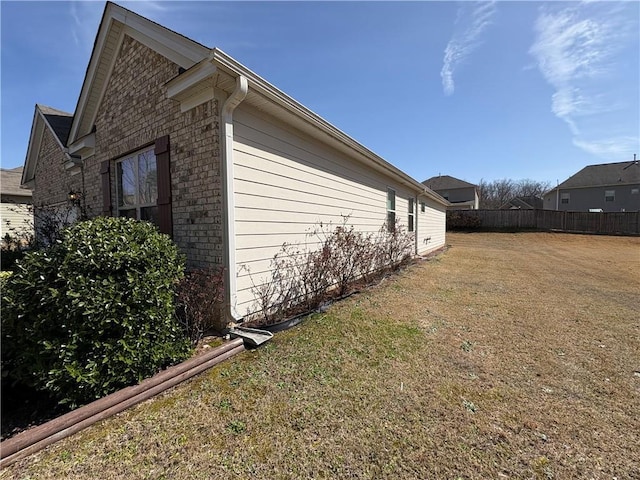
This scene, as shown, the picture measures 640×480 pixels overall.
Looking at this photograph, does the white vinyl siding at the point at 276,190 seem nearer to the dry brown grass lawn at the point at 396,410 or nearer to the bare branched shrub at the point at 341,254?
the bare branched shrub at the point at 341,254

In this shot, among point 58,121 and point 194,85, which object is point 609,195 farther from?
point 58,121

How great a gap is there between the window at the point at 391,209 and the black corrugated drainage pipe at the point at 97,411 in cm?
737

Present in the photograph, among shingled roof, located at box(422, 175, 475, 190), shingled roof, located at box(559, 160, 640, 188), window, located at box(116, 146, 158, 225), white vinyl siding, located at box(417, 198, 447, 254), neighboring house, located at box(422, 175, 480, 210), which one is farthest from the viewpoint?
shingled roof, located at box(422, 175, 475, 190)

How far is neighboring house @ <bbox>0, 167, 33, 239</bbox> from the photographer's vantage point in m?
12.6

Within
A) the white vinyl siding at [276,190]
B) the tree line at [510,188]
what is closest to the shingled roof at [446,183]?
the tree line at [510,188]

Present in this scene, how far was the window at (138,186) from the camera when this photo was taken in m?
5.14

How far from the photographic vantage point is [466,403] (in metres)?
2.54

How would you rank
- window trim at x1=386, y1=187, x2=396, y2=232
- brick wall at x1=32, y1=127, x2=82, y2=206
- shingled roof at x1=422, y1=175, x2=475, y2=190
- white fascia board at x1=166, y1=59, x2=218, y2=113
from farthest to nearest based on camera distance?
1. shingled roof at x1=422, y1=175, x2=475, y2=190
2. window trim at x1=386, y1=187, x2=396, y2=232
3. brick wall at x1=32, y1=127, x2=82, y2=206
4. white fascia board at x1=166, y1=59, x2=218, y2=113

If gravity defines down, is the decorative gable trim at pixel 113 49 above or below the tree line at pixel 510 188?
below

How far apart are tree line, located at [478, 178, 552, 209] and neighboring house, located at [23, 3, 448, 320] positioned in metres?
62.9

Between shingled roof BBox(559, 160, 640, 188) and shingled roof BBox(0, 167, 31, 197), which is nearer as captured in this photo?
shingled roof BBox(0, 167, 31, 197)

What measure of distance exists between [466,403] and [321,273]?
10.5 ft

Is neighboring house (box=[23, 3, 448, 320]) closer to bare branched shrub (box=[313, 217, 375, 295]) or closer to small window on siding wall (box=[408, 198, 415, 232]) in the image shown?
bare branched shrub (box=[313, 217, 375, 295])

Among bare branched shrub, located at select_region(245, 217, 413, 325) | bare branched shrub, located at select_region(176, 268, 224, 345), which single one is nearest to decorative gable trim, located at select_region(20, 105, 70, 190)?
bare branched shrub, located at select_region(176, 268, 224, 345)
